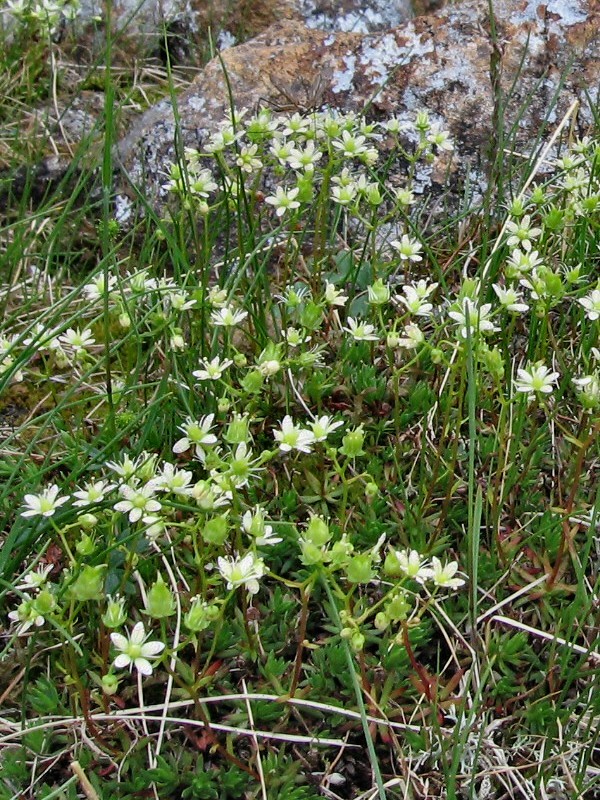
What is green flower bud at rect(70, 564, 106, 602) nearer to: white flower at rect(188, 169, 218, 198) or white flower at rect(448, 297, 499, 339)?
white flower at rect(448, 297, 499, 339)

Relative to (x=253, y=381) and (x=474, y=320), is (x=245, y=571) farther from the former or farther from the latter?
(x=474, y=320)

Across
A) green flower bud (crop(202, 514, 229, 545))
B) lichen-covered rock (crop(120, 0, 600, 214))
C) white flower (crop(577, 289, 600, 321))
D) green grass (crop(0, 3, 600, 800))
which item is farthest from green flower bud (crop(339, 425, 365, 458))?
lichen-covered rock (crop(120, 0, 600, 214))

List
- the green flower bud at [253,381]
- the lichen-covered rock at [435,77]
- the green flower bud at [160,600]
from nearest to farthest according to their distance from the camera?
1. the green flower bud at [160,600]
2. the green flower bud at [253,381]
3. the lichen-covered rock at [435,77]

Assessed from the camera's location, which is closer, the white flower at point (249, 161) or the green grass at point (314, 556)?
the green grass at point (314, 556)

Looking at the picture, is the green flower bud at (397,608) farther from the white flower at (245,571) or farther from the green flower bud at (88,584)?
the green flower bud at (88,584)

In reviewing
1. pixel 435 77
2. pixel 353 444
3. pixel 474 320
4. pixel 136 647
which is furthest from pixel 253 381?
pixel 435 77

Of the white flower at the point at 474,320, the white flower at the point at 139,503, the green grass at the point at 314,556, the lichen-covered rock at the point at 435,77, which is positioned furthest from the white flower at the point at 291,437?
the lichen-covered rock at the point at 435,77

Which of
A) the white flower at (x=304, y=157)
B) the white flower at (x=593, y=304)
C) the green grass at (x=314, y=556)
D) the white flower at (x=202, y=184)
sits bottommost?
the green grass at (x=314, y=556)

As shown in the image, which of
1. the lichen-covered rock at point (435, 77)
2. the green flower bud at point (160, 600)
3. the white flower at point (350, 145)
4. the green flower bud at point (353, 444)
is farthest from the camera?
the lichen-covered rock at point (435, 77)

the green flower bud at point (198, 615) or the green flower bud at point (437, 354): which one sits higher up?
the green flower bud at point (437, 354)
